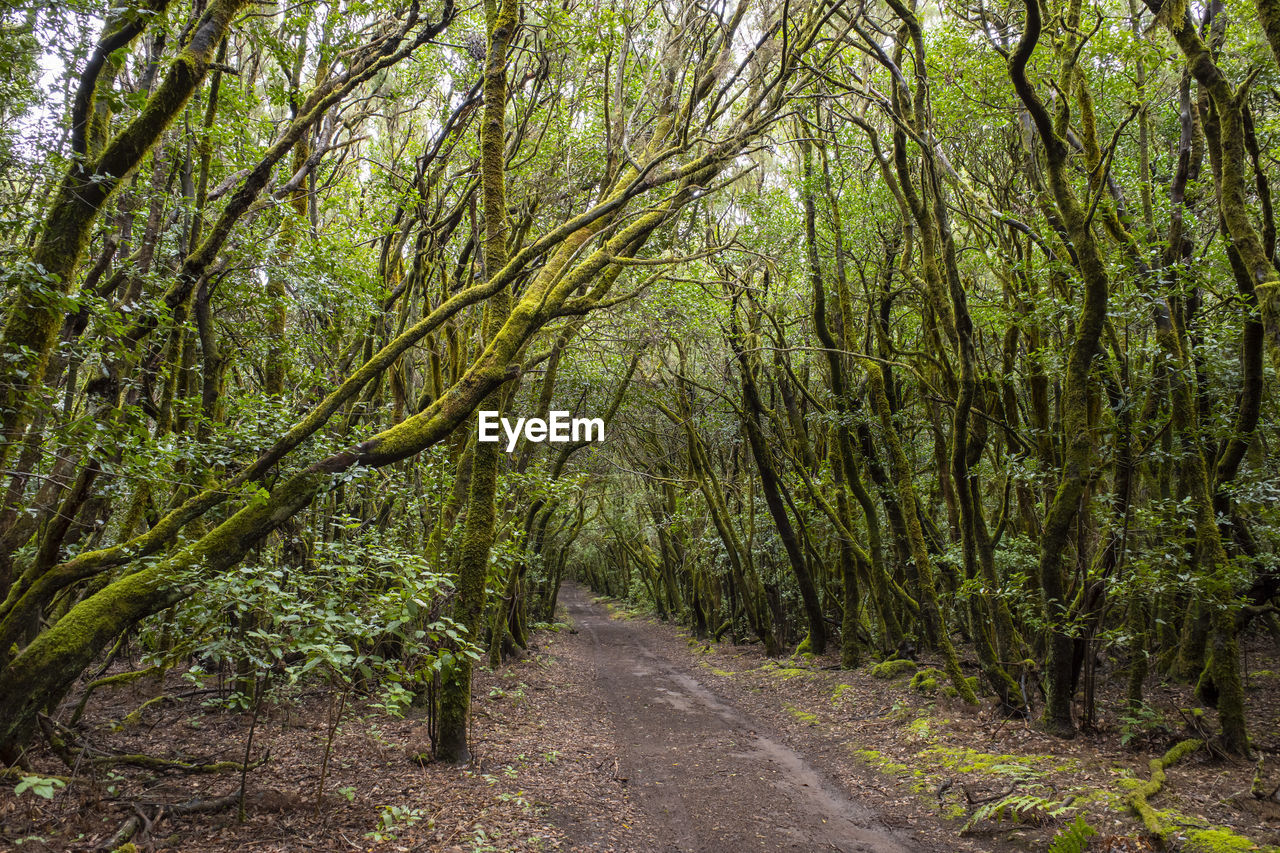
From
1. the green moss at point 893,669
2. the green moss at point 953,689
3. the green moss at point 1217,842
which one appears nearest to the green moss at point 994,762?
the green moss at point 1217,842

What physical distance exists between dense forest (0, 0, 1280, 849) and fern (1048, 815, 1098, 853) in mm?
696

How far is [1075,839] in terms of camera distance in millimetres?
4742

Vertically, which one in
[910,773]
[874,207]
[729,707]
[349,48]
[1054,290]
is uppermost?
[874,207]

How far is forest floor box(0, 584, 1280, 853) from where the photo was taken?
488 cm

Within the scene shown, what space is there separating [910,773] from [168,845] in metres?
6.82

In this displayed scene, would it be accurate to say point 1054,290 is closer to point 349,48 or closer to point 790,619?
point 349,48

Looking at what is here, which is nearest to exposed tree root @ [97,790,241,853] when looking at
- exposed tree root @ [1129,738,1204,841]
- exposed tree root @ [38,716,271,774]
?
exposed tree root @ [38,716,271,774]

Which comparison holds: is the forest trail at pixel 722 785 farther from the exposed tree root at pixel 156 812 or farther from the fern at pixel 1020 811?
the exposed tree root at pixel 156 812

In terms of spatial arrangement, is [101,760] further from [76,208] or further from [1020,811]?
[1020,811]

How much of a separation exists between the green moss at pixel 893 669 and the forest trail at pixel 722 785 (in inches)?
112

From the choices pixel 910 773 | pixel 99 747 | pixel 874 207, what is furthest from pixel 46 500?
pixel 874 207

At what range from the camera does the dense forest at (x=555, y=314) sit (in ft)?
15.0

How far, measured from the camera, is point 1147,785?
5.57 meters

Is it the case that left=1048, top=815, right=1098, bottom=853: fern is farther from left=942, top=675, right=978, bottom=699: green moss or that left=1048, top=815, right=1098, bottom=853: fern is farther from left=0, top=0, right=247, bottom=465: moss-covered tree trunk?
left=0, top=0, right=247, bottom=465: moss-covered tree trunk
